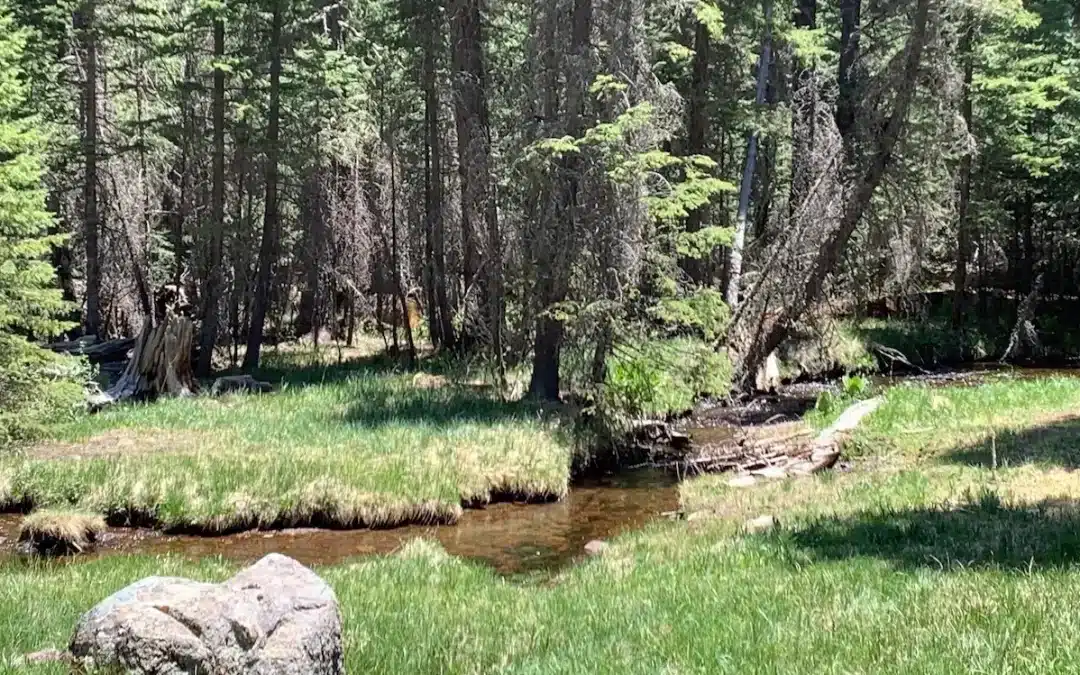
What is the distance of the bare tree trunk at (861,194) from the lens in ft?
57.9

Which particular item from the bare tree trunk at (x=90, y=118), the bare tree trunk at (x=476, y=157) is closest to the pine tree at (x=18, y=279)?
the bare tree trunk at (x=476, y=157)

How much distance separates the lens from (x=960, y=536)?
7402mm

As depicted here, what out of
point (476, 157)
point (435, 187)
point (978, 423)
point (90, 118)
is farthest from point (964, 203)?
point (90, 118)

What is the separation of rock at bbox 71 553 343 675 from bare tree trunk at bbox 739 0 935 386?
16.1 m

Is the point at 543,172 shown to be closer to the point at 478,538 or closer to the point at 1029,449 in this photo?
the point at 478,538

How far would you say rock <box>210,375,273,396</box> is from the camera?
61.3ft

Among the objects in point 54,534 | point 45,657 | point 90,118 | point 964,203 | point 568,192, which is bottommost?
point 54,534

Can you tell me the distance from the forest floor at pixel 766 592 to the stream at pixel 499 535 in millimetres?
1087

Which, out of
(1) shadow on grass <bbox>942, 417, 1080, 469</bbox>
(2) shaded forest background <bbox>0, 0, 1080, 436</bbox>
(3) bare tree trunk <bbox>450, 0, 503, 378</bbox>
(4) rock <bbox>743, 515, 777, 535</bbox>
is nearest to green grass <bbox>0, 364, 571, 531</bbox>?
(2) shaded forest background <bbox>0, 0, 1080, 436</bbox>

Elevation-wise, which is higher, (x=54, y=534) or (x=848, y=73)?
(x=848, y=73)

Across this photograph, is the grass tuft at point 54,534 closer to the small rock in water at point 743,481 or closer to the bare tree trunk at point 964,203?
the small rock in water at point 743,481

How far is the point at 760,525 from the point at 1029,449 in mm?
4644

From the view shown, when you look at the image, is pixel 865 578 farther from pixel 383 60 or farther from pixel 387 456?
pixel 383 60

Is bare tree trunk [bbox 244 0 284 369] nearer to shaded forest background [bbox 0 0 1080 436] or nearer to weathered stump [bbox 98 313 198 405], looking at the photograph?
shaded forest background [bbox 0 0 1080 436]
